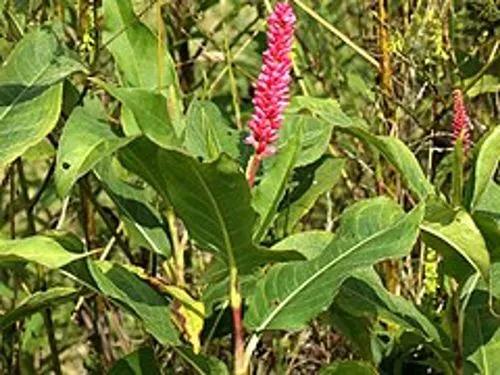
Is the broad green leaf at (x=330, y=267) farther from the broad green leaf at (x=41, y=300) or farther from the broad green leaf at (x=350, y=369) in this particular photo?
the broad green leaf at (x=41, y=300)

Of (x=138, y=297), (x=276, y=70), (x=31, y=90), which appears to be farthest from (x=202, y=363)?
(x=31, y=90)

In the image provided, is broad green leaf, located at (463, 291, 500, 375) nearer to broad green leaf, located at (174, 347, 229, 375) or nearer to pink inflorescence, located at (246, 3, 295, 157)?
broad green leaf, located at (174, 347, 229, 375)

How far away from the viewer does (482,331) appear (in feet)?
8.18

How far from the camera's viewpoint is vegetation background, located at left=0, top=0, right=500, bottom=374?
2326 millimetres

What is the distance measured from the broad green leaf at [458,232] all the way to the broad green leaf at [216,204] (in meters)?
0.28

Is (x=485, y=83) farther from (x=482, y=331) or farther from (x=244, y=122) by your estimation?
(x=482, y=331)

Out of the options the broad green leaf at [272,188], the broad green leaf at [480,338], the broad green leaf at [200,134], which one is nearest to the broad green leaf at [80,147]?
the broad green leaf at [200,134]

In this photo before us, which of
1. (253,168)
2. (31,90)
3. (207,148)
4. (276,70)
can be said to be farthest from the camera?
(31,90)

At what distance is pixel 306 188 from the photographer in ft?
8.63

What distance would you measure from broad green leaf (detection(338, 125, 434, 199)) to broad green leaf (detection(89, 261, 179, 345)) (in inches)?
18.1

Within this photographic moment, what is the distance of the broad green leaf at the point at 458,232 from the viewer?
2080mm

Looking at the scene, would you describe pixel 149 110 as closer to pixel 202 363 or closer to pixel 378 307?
pixel 202 363

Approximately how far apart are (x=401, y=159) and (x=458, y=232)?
28cm

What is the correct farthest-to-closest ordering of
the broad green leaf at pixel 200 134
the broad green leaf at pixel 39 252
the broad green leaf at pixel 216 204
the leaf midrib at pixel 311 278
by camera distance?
1. the broad green leaf at pixel 200 134
2. the leaf midrib at pixel 311 278
3. the broad green leaf at pixel 39 252
4. the broad green leaf at pixel 216 204
